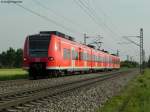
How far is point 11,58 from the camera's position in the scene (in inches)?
7037

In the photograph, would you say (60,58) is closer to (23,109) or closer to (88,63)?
(88,63)

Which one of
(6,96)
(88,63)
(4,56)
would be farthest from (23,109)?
(4,56)

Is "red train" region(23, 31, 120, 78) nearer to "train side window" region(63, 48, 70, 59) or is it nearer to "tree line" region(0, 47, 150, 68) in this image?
"train side window" region(63, 48, 70, 59)

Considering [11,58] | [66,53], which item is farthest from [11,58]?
[66,53]

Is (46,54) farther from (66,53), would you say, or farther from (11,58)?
(11,58)

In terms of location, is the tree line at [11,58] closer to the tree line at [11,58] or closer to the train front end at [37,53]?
the tree line at [11,58]

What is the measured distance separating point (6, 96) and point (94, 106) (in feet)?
12.2

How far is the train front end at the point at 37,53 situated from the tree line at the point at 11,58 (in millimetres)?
148572

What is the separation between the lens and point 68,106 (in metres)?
12.9

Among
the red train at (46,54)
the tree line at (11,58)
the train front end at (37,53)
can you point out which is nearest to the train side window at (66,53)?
the red train at (46,54)

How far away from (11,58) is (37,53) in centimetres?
15030

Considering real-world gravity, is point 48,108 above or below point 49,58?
below

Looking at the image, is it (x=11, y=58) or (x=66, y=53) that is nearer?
(x=66, y=53)

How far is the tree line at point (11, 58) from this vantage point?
17857cm
